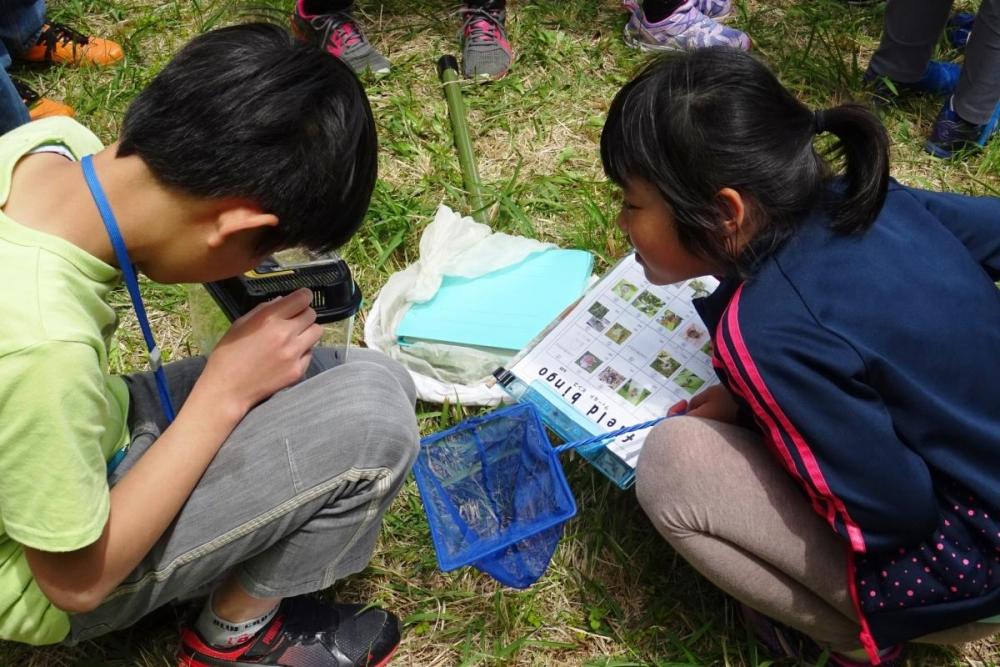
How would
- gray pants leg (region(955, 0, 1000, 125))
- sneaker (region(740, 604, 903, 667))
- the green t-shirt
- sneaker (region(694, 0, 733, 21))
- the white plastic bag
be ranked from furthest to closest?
sneaker (region(694, 0, 733, 21)) → gray pants leg (region(955, 0, 1000, 125)) → the white plastic bag → sneaker (region(740, 604, 903, 667)) → the green t-shirt

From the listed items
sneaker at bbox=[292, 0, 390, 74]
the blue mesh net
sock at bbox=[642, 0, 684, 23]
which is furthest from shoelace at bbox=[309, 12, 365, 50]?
the blue mesh net

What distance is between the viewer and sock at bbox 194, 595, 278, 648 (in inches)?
58.9

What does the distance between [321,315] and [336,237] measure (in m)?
0.27

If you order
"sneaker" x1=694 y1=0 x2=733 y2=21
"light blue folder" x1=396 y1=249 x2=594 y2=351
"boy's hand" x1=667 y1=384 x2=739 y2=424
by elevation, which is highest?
"sneaker" x1=694 y1=0 x2=733 y2=21

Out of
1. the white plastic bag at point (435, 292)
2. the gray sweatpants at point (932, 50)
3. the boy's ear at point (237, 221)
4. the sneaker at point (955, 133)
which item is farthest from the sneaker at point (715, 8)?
the boy's ear at point (237, 221)

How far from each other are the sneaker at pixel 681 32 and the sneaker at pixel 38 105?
1.69 metres

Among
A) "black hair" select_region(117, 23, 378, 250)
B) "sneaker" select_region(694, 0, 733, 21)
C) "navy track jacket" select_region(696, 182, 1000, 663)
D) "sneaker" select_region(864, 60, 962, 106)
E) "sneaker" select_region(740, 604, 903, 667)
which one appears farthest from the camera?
"sneaker" select_region(694, 0, 733, 21)

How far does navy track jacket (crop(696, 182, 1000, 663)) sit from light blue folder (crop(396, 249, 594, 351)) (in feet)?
2.31

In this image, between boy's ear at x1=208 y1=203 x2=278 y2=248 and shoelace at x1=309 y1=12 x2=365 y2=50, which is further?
shoelace at x1=309 y1=12 x2=365 y2=50

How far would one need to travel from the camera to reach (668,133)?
1.38 meters

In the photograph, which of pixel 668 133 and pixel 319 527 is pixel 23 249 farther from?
pixel 668 133

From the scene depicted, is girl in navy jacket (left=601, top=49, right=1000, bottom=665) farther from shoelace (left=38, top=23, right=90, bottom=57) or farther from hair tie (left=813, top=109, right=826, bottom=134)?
shoelace (left=38, top=23, right=90, bottom=57)

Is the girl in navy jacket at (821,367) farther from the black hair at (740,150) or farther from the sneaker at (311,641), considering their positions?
the sneaker at (311,641)

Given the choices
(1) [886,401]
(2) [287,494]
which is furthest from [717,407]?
(2) [287,494]
